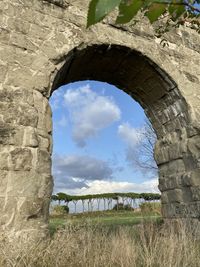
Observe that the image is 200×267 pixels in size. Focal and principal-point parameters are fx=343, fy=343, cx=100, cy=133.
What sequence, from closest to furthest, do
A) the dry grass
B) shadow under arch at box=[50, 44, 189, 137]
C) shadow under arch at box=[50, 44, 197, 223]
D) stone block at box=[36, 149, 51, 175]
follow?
the dry grass → stone block at box=[36, 149, 51, 175] → shadow under arch at box=[50, 44, 189, 137] → shadow under arch at box=[50, 44, 197, 223]

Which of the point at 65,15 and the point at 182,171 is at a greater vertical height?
the point at 65,15

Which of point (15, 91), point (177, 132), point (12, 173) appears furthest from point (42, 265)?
point (177, 132)

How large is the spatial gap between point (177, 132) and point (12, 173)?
306cm

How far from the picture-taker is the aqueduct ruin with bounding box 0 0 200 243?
3779mm

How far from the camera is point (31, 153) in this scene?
3885mm

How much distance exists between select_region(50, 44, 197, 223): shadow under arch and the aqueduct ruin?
0.02 metres

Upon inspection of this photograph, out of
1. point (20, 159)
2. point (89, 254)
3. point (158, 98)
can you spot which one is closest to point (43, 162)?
point (20, 159)

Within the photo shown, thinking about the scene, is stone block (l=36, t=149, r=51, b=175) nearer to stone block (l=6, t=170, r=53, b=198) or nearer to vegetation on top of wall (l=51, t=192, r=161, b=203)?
stone block (l=6, t=170, r=53, b=198)

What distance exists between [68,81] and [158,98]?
156cm

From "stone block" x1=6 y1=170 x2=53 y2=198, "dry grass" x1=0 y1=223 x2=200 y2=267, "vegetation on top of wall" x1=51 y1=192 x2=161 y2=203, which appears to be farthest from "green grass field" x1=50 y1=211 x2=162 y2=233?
"vegetation on top of wall" x1=51 y1=192 x2=161 y2=203

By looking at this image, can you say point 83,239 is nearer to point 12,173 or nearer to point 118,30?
point 12,173

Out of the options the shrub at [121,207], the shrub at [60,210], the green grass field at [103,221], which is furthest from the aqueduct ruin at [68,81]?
the shrub at [121,207]

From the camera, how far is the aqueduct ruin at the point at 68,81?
12.4 feet

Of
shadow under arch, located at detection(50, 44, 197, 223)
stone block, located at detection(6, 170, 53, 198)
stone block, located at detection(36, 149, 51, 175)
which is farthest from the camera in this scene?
shadow under arch, located at detection(50, 44, 197, 223)
